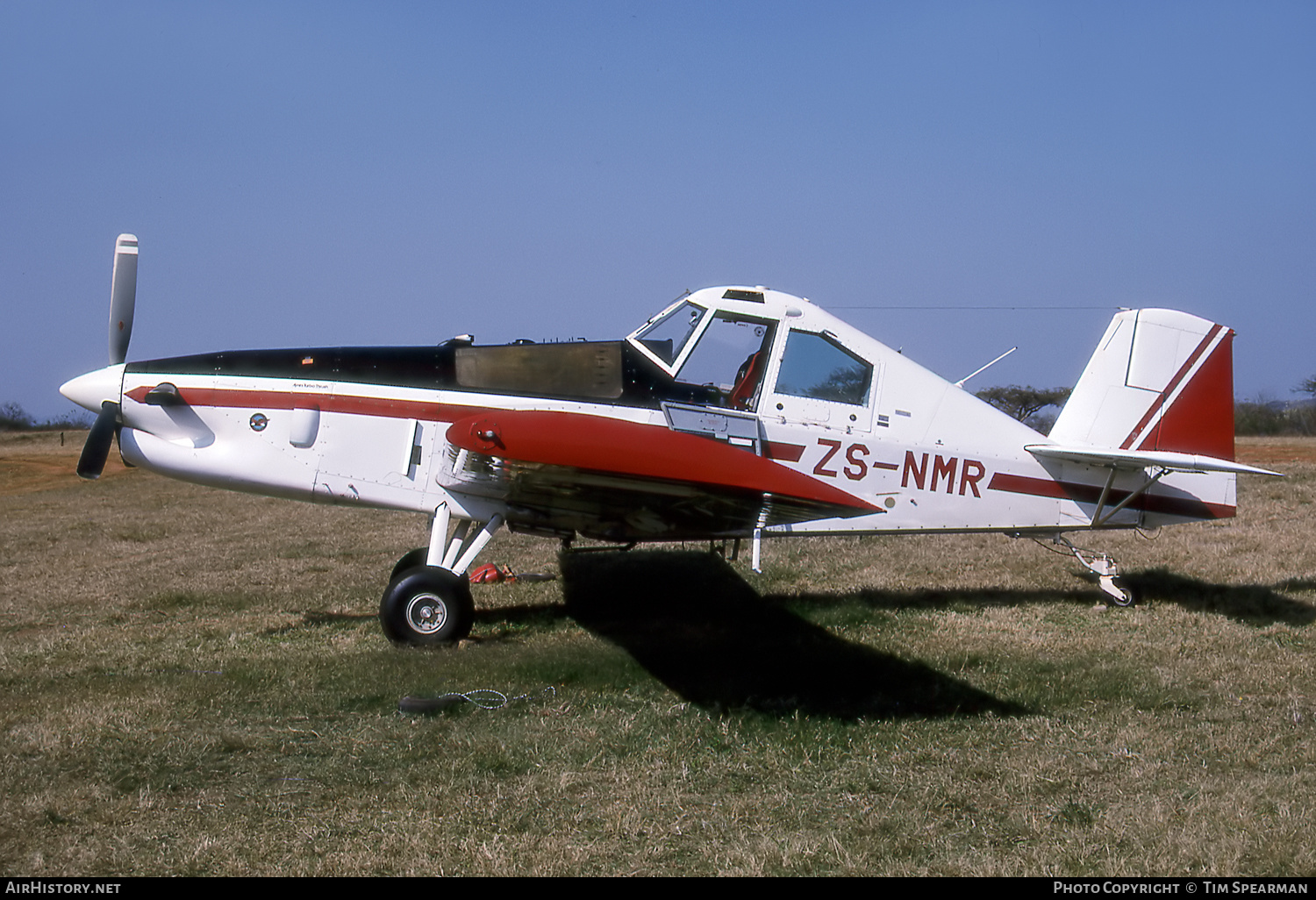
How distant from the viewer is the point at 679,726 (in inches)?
216

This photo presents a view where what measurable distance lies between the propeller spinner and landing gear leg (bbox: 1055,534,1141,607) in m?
7.52

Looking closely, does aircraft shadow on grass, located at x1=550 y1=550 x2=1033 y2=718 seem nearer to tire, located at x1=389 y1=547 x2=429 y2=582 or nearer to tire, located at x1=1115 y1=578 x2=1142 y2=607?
tire, located at x1=389 y1=547 x2=429 y2=582

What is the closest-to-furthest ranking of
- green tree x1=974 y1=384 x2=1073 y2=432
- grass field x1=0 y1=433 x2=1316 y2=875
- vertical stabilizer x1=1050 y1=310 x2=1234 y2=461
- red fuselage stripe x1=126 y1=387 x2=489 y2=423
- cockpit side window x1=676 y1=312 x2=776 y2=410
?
grass field x1=0 y1=433 x2=1316 y2=875, red fuselage stripe x1=126 y1=387 x2=489 y2=423, cockpit side window x1=676 y1=312 x2=776 y2=410, vertical stabilizer x1=1050 y1=310 x2=1234 y2=461, green tree x1=974 y1=384 x2=1073 y2=432

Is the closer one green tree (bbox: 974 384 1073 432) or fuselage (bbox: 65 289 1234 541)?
fuselage (bbox: 65 289 1234 541)

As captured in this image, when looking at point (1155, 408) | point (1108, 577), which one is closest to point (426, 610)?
point (1108, 577)

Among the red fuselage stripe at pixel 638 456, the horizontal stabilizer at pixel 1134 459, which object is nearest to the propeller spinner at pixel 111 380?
the red fuselage stripe at pixel 638 456

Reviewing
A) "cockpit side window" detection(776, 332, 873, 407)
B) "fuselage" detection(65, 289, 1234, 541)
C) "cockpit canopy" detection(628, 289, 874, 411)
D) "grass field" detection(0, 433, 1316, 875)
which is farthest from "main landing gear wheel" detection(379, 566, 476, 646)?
"cockpit side window" detection(776, 332, 873, 407)

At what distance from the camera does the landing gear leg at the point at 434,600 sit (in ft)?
23.2

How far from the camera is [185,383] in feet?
23.6

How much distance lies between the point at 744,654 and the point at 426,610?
2266 millimetres

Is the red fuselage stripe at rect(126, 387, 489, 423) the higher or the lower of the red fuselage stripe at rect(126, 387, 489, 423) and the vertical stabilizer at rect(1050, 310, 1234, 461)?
the lower

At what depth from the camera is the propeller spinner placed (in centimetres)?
713

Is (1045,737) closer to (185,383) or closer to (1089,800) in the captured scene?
(1089,800)
